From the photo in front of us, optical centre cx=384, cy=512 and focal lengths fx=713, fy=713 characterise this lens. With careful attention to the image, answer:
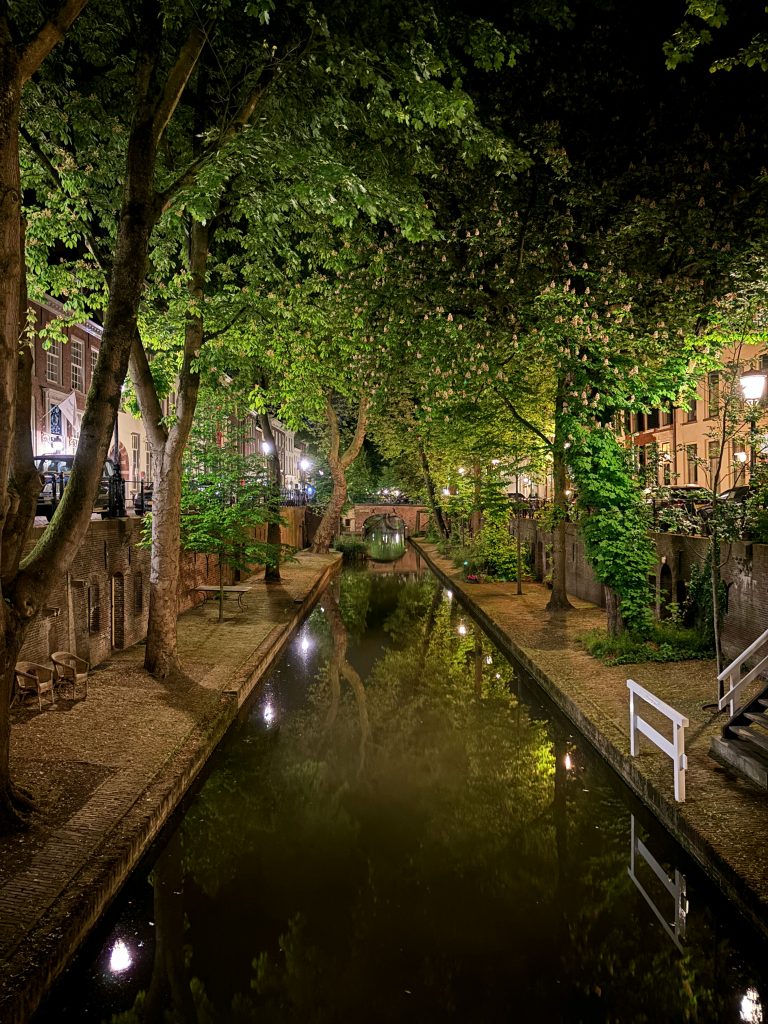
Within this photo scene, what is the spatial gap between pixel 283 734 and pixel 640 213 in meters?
10.8

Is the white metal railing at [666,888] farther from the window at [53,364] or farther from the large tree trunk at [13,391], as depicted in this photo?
the window at [53,364]

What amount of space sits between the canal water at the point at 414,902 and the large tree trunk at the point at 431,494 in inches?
1141

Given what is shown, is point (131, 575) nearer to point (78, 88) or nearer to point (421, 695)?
point (421, 695)

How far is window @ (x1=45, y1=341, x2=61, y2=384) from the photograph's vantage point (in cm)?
2894

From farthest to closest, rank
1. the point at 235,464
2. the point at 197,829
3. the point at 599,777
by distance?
the point at 235,464
the point at 599,777
the point at 197,829

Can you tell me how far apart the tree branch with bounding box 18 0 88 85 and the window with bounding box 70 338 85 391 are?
92.7 ft

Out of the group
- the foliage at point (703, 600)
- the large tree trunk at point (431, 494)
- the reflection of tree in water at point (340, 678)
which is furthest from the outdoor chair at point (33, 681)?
the large tree trunk at point (431, 494)

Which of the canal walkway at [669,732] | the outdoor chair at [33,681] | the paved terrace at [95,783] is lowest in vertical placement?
the canal walkway at [669,732]

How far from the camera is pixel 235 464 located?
17375mm

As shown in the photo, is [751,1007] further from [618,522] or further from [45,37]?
[618,522]

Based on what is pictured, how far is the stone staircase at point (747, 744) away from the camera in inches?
279

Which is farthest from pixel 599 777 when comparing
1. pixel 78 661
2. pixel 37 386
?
pixel 37 386

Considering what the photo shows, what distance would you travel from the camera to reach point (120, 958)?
5.05 m

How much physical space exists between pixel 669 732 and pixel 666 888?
2848 millimetres
